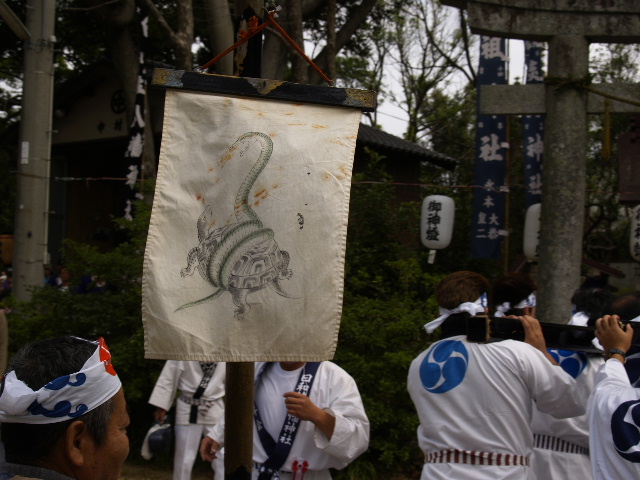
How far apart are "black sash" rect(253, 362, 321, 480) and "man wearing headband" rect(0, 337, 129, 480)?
2.07m

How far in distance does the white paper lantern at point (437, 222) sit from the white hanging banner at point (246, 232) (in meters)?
7.77

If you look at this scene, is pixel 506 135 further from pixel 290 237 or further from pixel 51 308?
pixel 290 237

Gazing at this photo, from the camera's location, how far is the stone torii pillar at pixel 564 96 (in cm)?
646

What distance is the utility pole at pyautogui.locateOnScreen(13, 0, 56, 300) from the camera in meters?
9.32

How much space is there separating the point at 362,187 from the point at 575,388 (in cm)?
623

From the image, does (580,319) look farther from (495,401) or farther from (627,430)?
(627,430)

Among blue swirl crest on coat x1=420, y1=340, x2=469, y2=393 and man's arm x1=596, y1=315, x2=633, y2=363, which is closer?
man's arm x1=596, y1=315, x2=633, y2=363

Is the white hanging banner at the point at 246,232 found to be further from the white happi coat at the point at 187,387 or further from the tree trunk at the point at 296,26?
the tree trunk at the point at 296,26

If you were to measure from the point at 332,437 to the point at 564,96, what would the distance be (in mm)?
4371

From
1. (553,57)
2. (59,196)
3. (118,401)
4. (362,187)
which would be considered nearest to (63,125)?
(59,196)

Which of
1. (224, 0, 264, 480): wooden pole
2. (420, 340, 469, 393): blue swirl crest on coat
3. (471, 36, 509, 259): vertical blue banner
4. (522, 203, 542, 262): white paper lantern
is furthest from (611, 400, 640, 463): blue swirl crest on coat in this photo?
(471, 36, 509, 259): vertical blue banner

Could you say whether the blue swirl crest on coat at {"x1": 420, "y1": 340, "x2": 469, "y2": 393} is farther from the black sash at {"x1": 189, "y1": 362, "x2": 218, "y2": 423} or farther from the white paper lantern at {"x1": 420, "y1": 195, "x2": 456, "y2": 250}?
the white paper lantern at {"x1": 420, "y1": 195, "x2": 456, "y2": 250}

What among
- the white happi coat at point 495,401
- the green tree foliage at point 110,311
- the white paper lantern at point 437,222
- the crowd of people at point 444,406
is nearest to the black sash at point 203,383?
the green tree foliage at point 110,311

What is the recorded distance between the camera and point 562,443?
4102 mm
